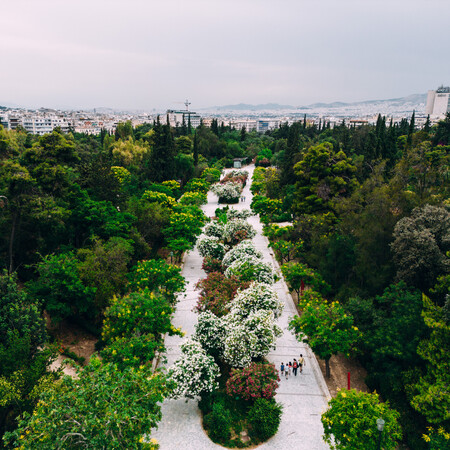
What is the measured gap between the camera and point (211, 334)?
45.4 ft

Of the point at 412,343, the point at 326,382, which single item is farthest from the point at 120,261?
the point at 412,343

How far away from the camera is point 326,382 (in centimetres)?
1398

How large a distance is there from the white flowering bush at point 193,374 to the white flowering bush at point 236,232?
1349 centimetres

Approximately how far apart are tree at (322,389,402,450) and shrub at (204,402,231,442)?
305 cm

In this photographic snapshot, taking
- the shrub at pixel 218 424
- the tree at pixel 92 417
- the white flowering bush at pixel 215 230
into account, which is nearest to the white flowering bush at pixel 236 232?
the white flowering bush at pixel 215 230

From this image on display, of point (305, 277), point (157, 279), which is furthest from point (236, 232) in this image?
point (157, 279)

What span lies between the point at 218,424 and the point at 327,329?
492 cm

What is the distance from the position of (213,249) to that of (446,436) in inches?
606

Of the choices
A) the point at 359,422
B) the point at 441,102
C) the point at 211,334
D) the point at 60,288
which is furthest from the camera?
the point at 441,102

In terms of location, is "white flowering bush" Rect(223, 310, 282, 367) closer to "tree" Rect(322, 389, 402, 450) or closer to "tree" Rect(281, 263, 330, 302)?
"tree" Rect(322, 389, 402, 450)

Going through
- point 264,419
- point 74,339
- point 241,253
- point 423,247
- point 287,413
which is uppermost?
point 423,247

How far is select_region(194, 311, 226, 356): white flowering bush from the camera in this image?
13875 mm

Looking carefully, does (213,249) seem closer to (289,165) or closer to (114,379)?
(114,379)

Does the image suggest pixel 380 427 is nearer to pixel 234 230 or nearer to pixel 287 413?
pixel 287 413
